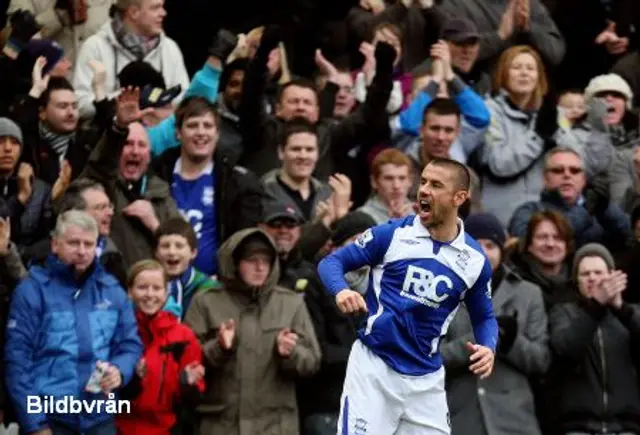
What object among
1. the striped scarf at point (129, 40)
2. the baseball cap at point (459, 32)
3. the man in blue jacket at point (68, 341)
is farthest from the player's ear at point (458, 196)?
the baseball cap at point (459, 32)

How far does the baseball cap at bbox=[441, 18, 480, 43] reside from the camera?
17.0 m

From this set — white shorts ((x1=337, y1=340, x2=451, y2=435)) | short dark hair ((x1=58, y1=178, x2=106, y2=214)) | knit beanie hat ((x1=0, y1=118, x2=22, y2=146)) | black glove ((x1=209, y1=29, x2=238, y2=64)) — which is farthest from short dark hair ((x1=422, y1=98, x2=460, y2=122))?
white shorts ((x1=337, y1=340, x2=451, y2=435))

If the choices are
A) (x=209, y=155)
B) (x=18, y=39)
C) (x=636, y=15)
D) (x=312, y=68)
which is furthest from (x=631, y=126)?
(x=18, y=39)

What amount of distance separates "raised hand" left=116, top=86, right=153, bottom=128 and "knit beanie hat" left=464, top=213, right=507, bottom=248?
2.55 metres

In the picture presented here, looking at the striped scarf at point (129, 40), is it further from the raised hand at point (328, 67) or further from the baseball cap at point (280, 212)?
the baseball cap at point (280, 212)

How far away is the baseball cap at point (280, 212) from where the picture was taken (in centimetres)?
1427

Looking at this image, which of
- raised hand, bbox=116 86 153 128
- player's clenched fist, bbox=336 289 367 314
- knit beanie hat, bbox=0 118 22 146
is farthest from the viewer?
raised hand, bbox=116 86 153 128

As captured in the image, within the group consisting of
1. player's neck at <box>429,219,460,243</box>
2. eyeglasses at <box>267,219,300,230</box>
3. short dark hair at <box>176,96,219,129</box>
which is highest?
short dark hair at <box>176,96,219,129</box>

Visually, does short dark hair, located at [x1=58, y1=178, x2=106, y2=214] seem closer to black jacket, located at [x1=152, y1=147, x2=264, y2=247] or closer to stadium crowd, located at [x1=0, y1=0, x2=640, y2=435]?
stadium crowd, located at [x1=0, y1=0, x2=640, y2=435]

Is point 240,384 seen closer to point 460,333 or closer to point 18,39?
point 460,333

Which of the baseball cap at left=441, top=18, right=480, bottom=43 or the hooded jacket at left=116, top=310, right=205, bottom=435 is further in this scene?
the baseball cap at left=441, top=18, right=480, bottom=43

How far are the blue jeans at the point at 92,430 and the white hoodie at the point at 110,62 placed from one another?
3401 mm

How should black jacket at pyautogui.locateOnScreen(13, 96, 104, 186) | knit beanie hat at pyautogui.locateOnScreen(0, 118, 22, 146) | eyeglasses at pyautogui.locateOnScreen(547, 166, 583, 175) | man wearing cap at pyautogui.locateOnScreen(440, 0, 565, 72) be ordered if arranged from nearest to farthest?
knit beanie hat at pyautogui.locateOnScreen(0, 118, 22, 146) < black jacket at pyautogui.locateOnScreen(13, 96, 104, 186) < eyeglasses at pyautogui.locateOnScreen(547, 166, 583, 175) < man wearing cap at pyautogui.locateOnScreen(440, 0, 565, 72)

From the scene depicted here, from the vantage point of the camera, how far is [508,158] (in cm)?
1609
